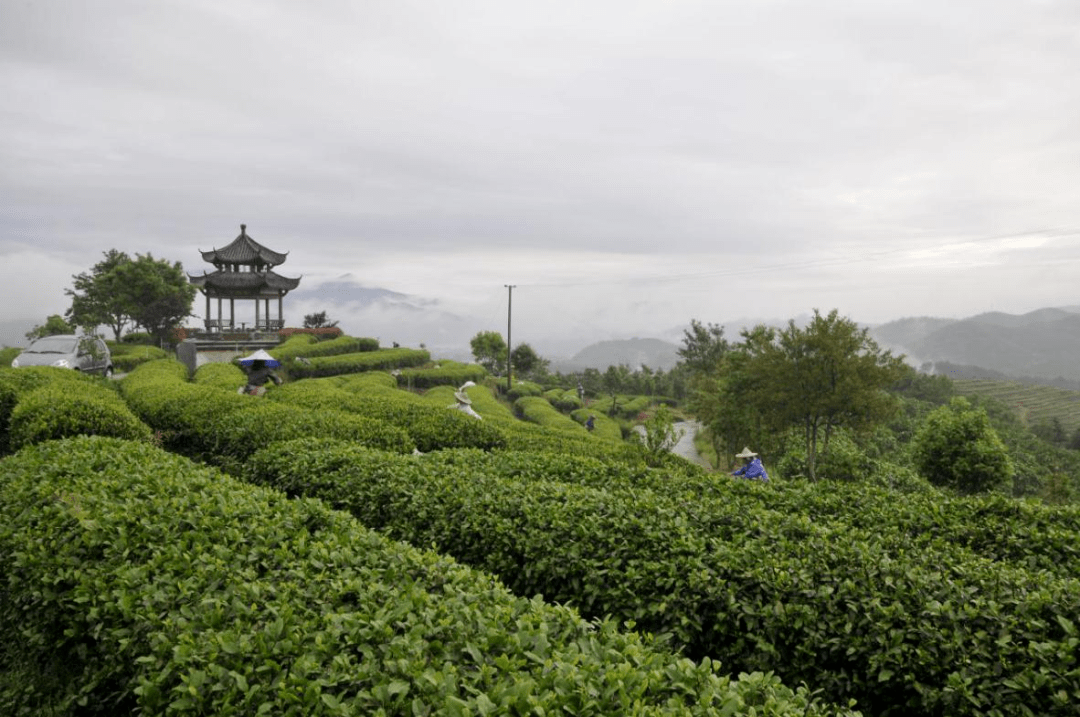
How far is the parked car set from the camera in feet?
59.1

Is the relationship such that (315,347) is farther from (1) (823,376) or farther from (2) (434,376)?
(1) (823,376)

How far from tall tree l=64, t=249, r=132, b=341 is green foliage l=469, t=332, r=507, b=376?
2287cm

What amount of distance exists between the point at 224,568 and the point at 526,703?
2259mm

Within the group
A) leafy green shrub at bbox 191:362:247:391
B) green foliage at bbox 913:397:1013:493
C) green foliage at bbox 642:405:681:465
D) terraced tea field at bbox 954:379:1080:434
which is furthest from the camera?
terraced tea field at bbox 954:379:1080:434

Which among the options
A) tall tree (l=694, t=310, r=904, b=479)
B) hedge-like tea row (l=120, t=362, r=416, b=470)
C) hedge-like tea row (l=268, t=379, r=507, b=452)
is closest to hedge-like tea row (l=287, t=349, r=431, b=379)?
hedge-like tea row (l=268, t=379, r=507, b=452)

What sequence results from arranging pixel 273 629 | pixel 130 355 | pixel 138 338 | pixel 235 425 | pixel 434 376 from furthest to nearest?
1. pixel 138 338
2. pixel 434 376
3. pixel 130 355
4. pixel 235 425
5. pixel 273 629

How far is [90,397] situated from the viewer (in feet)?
30.3

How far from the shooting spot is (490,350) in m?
47.7

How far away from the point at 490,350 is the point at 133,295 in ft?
77.5

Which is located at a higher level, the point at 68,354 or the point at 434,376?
the point at 68,354

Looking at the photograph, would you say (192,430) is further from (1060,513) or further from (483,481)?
(1060,513)

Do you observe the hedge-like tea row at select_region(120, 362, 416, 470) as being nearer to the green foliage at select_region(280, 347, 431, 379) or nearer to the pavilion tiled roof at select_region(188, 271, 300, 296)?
the green foliage at select_region(280, 347, 431, 379)

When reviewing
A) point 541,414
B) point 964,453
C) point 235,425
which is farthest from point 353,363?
point 964,453

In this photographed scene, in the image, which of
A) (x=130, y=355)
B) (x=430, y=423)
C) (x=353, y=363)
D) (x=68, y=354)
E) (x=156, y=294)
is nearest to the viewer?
(x=430, y=423)
